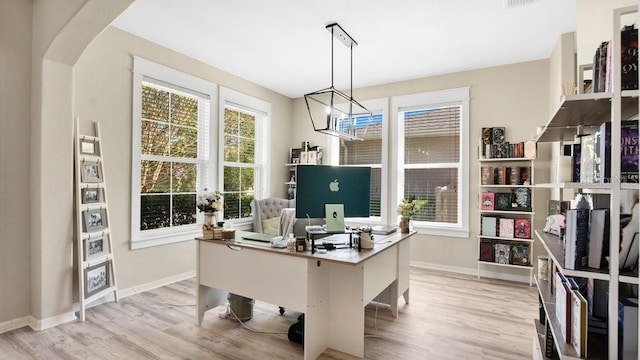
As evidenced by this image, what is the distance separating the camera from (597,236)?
3.99 ft

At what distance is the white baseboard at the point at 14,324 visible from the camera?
250cm

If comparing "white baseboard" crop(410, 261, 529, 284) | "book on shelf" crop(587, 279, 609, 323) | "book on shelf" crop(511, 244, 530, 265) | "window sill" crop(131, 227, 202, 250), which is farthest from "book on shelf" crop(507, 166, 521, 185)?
"window sill" crop(131, 227, 202, 250)

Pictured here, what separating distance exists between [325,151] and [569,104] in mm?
4122

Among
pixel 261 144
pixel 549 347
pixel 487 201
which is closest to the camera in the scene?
pixel 549 347

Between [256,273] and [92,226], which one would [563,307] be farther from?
[92,226]

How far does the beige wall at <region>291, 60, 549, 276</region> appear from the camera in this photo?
156 inches

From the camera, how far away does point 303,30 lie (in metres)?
3.20

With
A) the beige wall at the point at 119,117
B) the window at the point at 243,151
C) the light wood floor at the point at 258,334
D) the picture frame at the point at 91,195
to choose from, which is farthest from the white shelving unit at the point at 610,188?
the window at the point at 243,151

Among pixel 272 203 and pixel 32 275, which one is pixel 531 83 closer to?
pixel 272 203

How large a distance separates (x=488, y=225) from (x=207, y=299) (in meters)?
3.42

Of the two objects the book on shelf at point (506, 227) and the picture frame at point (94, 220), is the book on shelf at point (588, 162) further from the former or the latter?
the picture frame at point (94, 220)

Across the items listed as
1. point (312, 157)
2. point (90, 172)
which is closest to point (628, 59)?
point (90, 172)

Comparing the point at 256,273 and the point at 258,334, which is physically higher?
the point at 256,273

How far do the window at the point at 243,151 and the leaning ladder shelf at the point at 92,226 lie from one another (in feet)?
4.97
